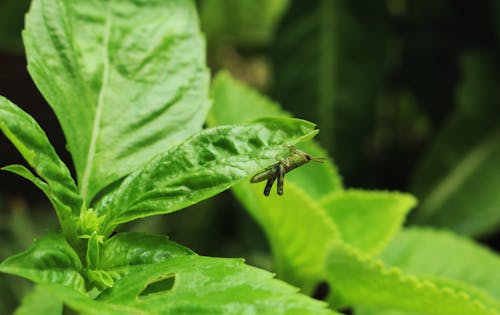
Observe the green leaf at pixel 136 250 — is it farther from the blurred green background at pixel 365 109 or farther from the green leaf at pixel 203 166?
the blurred green background at pixel 365 109

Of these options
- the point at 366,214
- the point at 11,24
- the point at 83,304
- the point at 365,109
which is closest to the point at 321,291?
the point at 366,214

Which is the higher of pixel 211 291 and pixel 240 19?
pixel 240 19

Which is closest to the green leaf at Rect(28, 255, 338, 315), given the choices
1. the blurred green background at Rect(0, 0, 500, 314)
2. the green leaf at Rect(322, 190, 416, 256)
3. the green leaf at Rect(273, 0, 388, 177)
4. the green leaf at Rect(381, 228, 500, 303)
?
the green leaf at Rect(322, 190, 416, 256)

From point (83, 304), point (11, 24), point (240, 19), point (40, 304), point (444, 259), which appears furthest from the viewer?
point (240, 19)

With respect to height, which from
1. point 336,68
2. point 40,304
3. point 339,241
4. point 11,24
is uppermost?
point 336,68

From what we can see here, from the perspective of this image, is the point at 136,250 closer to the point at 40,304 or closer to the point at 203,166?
the point at 203,166

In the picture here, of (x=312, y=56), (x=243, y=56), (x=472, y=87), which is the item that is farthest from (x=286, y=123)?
(x=243, y=56)
